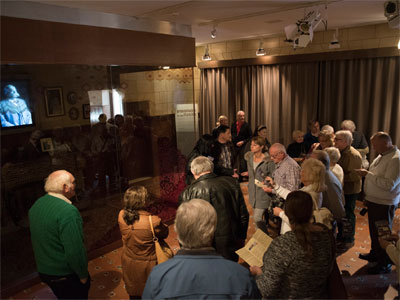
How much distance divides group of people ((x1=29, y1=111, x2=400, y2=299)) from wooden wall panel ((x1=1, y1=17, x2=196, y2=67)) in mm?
1347

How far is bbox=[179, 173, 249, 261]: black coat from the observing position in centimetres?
267

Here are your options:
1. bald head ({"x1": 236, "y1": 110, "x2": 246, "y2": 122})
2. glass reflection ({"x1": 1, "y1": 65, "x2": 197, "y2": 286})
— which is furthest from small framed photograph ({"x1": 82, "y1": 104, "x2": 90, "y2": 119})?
bald head ({"x1": 236, "y1": 110, "x2": 246, "y2": 122})

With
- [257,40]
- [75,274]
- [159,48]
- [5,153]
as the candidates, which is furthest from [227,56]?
[75,274]

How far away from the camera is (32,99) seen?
3.22 metres

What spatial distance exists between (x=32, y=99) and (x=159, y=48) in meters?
1.64

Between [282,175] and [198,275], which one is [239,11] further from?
[198,275]

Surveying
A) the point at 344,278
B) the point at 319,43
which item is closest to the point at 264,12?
the point at 319,43

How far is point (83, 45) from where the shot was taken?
3.32 metres

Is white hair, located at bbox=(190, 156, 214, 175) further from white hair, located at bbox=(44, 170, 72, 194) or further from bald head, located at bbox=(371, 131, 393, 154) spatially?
bald head, located at bbox=(371, 131, 393, 154)

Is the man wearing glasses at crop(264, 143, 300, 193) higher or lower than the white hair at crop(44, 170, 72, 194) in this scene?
lower

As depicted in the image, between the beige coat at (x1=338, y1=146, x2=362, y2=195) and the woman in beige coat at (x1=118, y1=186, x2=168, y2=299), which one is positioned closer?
the woman in beige coat at (x1=118, y1=186, x2=168, y2=299)

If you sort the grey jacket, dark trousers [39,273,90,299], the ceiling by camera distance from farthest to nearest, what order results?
the grey jacket < the ceiling < dark trousers [39,273,90,299]

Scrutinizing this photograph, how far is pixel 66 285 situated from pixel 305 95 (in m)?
5.16

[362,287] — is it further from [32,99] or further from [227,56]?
[227,56]
